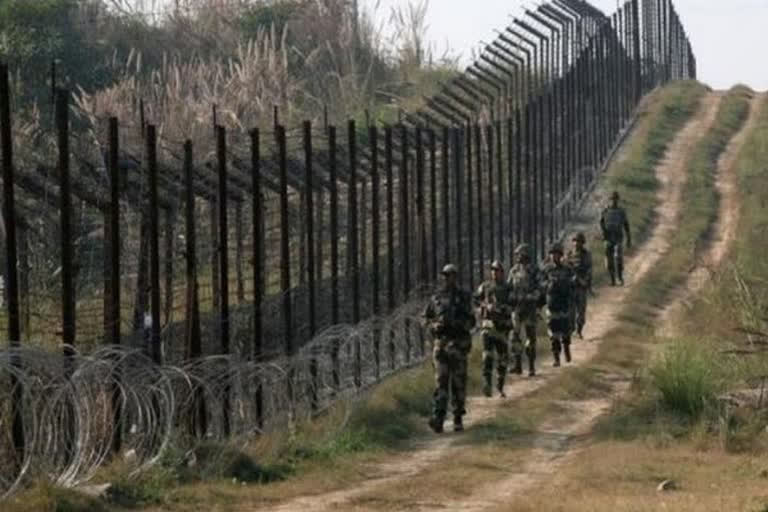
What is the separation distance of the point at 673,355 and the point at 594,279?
45.4 ft

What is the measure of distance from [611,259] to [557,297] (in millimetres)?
8700

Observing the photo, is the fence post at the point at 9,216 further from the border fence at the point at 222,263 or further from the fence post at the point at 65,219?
the fence post at the point at 65,219

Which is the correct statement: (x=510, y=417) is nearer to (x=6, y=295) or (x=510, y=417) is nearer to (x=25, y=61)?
(x=6, y=295)

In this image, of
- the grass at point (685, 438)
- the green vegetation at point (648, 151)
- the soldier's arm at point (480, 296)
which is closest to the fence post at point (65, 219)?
the grass at point (685, 438)

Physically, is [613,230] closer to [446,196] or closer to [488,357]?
[446,196]

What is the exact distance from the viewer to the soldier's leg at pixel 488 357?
2269 centimetres

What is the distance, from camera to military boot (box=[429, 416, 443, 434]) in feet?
67.0

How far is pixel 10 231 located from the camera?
49.5ft

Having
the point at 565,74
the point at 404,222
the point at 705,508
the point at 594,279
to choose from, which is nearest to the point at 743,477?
the point at 705,508


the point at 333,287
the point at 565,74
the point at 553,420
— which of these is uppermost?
the point at 565,74

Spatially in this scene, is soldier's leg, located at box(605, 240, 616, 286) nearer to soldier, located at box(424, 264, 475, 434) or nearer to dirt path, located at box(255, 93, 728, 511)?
dirt path, located at box(255, 93, 728, 511)

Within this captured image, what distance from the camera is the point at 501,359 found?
2277 centimetres

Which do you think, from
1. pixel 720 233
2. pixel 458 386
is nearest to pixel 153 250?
pixel 458 386

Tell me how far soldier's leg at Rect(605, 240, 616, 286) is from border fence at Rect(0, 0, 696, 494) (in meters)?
1.53
